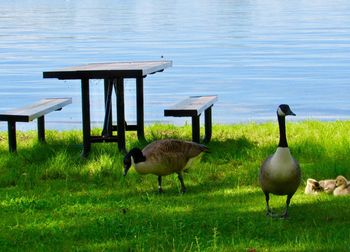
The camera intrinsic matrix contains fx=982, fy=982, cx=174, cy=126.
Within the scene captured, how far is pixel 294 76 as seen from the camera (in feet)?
75.0

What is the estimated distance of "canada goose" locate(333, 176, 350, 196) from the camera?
398 inches

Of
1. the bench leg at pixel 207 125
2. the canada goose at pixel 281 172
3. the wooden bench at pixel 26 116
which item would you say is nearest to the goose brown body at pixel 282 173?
the canada goose at pixel 281 172

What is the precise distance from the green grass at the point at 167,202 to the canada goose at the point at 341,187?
7.0 inches

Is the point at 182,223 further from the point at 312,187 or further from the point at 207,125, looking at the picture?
the point at 207,125

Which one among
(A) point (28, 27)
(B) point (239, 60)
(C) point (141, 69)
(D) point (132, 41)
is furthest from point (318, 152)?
(A) point (28, 27)

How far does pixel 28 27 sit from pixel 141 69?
33594 mm

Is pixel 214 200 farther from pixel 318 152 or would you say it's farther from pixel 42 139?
pixel 42 139

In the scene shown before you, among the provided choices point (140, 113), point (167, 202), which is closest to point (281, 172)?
point (167, 202)

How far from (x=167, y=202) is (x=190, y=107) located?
2846mm

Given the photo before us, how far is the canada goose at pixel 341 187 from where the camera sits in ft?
33.1

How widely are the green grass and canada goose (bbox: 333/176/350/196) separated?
0.18 m

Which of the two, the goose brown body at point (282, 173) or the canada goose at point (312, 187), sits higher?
the goose brown body at point (282, 173)

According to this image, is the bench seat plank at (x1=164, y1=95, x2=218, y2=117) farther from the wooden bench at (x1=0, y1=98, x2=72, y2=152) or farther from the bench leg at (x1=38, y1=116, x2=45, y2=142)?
→ the bench leg at (x1=38, y1=116, x2=45, y2=142)

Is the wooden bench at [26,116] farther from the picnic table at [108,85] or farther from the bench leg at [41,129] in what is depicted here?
the picnic table at [108,85]
